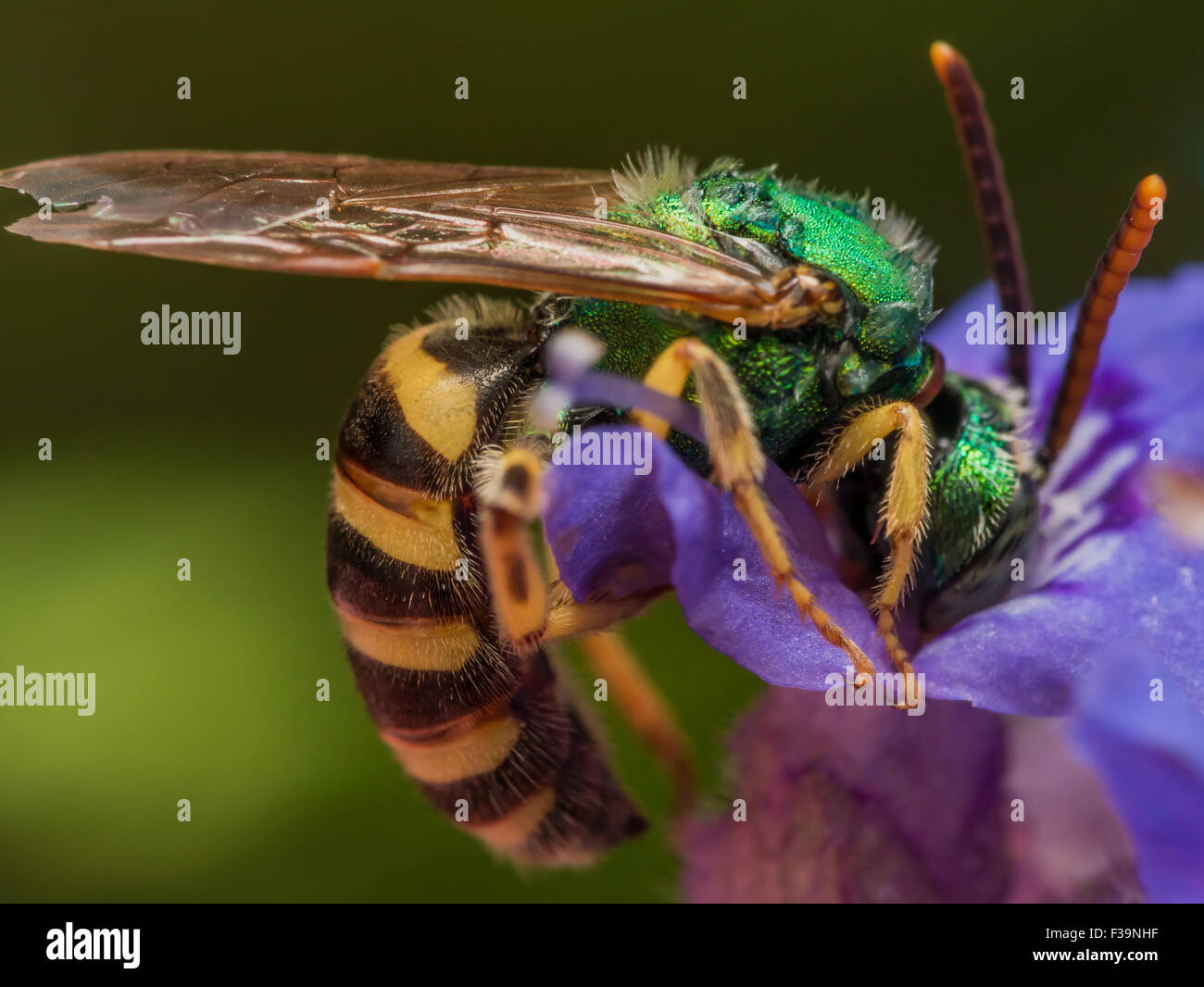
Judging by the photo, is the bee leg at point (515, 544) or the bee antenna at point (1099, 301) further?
the bee antenna at point (1099, 301)

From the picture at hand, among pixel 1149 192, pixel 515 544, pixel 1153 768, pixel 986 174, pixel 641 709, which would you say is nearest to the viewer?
pixel 1153 768

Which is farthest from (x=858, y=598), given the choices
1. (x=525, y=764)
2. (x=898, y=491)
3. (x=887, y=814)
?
(x=525, y=764)

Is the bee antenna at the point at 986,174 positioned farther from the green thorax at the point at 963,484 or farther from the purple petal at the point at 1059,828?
the purple petal at the point at 1059,828

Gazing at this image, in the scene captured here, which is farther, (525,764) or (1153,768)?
(525,764)

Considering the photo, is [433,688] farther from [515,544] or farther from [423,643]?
[515,544]

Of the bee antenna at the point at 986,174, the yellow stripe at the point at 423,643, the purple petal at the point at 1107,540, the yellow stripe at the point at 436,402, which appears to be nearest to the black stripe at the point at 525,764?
the yellow stripe at the point at 423,643

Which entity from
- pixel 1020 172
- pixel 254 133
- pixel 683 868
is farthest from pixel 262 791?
pixel 1020 172
